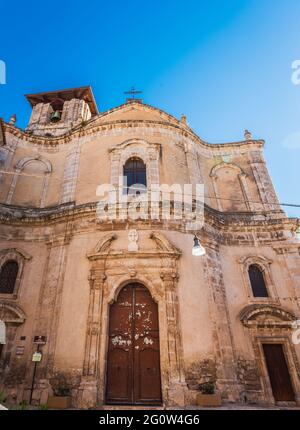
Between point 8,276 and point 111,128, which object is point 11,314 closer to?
point 8,276

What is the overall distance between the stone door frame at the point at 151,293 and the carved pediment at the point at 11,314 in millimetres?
2742

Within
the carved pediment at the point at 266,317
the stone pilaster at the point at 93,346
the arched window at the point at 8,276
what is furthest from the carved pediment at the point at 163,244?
the arched window at the point at 8,276

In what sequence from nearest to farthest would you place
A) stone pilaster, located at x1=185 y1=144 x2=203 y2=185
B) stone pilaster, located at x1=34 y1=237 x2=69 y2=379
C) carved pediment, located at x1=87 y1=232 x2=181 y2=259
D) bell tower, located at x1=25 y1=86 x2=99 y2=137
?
stone pilaster, located at x1=34 y1=237 x2=69 y2=379, carved pediment, located at x1=87 y1=232 x2=181 y2=259, stone pilaster, located at x1=185 y1=144 x2=203 y2=185, bell tower, located at x1=25 y1=86 x2=99 y2=137

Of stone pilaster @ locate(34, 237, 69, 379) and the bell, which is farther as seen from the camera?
the bell

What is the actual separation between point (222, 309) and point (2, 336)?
25.1ft

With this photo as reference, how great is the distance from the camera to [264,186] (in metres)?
14.2

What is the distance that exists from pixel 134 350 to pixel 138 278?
2.25 m

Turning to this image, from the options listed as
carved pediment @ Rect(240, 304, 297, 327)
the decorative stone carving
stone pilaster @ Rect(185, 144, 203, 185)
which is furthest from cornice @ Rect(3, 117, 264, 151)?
carved pediment @ Rect(240, 304, 297, 327)

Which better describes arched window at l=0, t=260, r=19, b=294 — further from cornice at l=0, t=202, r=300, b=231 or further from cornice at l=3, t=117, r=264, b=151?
cornice at l=3, t=117, r=264, b=151

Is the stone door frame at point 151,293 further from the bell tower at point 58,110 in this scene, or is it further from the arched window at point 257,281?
the bell tower at point 58,110

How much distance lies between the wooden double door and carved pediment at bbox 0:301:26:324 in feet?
10.8

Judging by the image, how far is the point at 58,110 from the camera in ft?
70.0

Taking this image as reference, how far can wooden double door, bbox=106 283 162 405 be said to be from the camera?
8.16 metres
